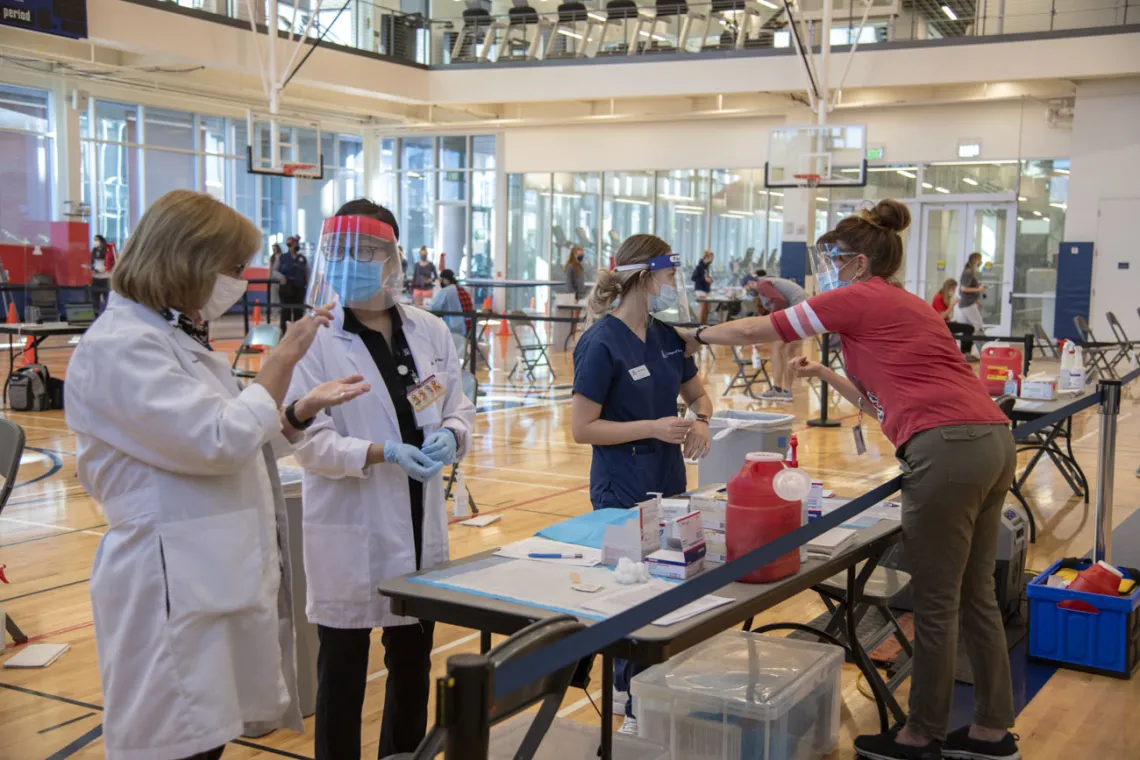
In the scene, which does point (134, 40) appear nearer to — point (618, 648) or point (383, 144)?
point (383, 144)

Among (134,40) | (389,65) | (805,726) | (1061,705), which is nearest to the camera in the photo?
(805,726)

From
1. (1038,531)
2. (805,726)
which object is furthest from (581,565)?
(1038,531)

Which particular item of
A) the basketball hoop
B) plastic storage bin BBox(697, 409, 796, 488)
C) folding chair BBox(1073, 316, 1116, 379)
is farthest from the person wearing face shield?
the basketball hoop

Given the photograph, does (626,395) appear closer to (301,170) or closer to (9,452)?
(9,452)

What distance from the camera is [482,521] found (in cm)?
666

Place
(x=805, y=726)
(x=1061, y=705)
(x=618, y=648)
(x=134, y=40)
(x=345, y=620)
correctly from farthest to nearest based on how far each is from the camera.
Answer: (x=134, y=40) < (x=1061, y=705) < (x=805, y=726) < (x=345, y=620) < (x=618, y=648)

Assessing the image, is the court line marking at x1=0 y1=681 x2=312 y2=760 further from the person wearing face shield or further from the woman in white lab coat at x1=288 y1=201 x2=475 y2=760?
the person wearing face shield

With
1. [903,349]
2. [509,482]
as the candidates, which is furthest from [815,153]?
[903,349]

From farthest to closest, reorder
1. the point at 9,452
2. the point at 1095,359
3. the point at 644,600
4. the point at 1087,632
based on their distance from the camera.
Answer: the point at 1095,359 < the point at 1087,632 < the point at 9,452 < the point at 644,600

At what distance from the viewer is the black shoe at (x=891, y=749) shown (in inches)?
129

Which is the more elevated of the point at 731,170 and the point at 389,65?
the point at 389,65

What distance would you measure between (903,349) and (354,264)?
4.90ft

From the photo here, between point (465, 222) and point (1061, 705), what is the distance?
21.9 metres

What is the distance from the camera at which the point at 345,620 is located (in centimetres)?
267
